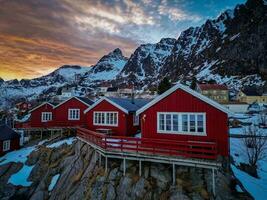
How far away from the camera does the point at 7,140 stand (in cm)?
3466

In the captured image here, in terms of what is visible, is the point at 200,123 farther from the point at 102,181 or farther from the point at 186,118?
the point at 102,181

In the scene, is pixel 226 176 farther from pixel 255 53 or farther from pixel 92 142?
pixel 255 53

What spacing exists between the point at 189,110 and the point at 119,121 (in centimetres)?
1102

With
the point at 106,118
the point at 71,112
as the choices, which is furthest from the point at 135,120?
the point at 71,112

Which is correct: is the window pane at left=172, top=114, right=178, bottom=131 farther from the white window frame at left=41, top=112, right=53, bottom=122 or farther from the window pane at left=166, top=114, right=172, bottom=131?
the white window frame at left=41, top=112, right=53, bottom=122

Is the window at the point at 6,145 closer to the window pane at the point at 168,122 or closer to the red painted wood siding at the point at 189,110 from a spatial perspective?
the red painted wood siding at the point at 189,110

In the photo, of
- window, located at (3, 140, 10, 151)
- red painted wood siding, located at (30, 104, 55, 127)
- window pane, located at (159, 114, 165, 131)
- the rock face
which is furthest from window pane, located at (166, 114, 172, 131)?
window, located at (3, 140, 10, 151)

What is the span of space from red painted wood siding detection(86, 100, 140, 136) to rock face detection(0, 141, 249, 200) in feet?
12.9

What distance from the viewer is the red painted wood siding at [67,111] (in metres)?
35.0

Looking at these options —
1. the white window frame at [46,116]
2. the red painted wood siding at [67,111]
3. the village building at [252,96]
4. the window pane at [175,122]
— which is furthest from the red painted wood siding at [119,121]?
the village building at [252,96]

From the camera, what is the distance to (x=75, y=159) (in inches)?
889

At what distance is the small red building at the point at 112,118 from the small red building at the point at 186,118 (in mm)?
7009

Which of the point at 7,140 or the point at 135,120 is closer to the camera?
the point at 135,120

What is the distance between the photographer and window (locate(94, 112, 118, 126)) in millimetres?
26522
